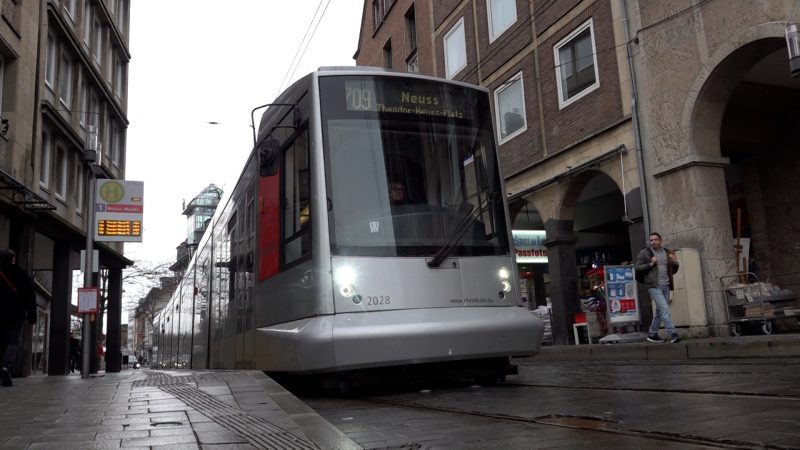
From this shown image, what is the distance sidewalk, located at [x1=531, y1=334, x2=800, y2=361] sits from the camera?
842cm

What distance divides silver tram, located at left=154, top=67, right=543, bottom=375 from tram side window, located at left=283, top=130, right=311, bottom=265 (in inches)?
0.5

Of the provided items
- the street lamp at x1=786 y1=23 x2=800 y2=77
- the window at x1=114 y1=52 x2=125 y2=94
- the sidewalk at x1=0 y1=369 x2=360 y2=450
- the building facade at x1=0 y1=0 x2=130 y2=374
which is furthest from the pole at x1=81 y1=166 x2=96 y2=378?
the street lamp at x1=786 y1=23 x2=800 y2=77

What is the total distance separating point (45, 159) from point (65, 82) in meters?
3.25

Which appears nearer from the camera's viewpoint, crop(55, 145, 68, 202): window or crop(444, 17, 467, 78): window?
crop(55, 145, 68, 202): window

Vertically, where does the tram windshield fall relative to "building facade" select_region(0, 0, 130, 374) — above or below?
below

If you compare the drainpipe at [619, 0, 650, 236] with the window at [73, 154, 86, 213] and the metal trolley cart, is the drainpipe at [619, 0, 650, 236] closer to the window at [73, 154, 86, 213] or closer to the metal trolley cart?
the metal trolley cart

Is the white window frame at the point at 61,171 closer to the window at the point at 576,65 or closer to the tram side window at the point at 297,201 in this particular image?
the window at the point at 576,65

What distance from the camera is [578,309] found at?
16.0m

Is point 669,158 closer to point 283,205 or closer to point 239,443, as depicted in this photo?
point 283,205

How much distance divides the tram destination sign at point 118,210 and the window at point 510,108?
9563 mm

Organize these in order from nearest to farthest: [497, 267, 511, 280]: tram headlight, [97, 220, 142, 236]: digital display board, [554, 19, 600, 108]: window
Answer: [497, 267, 511, 280]: tram headlight → [554, 19, 600, 108]: window → [97, 220, 142, 236]: digital display board

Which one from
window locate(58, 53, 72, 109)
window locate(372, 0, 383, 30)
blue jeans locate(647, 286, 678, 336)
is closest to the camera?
blue jeans locate(647, 286, 678, 336)

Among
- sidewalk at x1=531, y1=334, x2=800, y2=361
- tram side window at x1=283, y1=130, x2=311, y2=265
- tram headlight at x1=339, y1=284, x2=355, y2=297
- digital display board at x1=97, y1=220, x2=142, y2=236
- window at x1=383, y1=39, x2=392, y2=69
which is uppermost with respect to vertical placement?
window at x1=383, y1=39, x2=392, y2=69

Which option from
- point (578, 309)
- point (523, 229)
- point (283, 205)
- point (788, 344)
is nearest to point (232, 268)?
point (283, 205)
